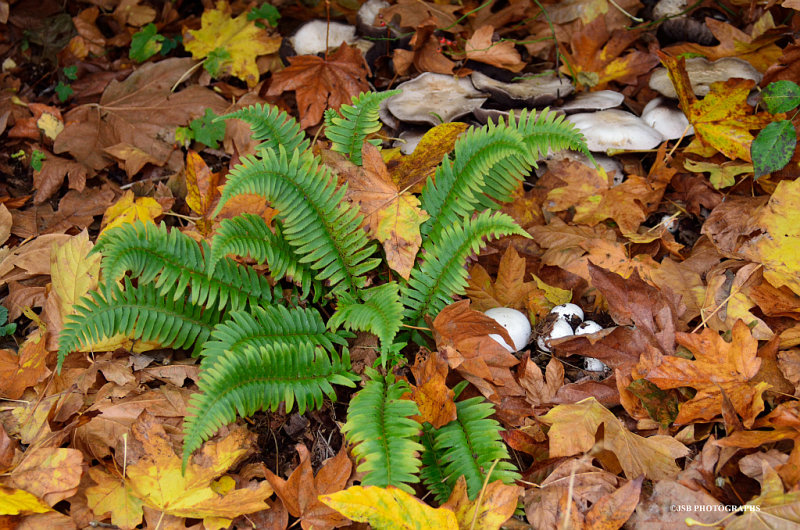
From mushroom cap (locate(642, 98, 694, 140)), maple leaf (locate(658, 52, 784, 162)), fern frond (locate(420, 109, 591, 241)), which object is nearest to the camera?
fern frond (locate(420, 109, 591, 241))

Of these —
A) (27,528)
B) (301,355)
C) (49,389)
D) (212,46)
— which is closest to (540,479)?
(301,355)

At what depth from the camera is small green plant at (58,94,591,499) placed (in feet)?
7.33

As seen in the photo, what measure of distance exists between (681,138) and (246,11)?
3.04 m

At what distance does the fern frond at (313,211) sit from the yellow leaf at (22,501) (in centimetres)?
139

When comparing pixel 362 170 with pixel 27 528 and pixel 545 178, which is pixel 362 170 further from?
pixel 27 528

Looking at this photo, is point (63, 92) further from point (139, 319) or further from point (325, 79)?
point (139, 319)

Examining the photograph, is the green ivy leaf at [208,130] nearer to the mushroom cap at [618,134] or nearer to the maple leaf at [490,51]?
the maple leaf at [490,51]

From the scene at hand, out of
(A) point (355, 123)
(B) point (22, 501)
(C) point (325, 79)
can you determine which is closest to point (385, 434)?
(B) point (22, 501)

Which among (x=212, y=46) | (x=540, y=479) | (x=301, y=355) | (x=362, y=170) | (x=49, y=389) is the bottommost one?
(x=540, y=479)

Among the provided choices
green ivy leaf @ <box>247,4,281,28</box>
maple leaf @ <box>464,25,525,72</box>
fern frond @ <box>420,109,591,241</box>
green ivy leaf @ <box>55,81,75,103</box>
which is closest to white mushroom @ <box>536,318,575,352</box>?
fern frond @ <box>420,109,591,241</box>

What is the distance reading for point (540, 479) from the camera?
237 cm

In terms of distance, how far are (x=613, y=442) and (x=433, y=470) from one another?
27.5 inches

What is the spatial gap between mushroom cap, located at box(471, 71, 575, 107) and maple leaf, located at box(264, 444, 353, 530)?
218 cm

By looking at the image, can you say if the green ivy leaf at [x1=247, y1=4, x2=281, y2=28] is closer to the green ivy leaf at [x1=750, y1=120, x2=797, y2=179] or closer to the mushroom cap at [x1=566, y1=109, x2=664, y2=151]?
the mushroom cap at [x1=566, y1=109, x2=664, y2=151]
